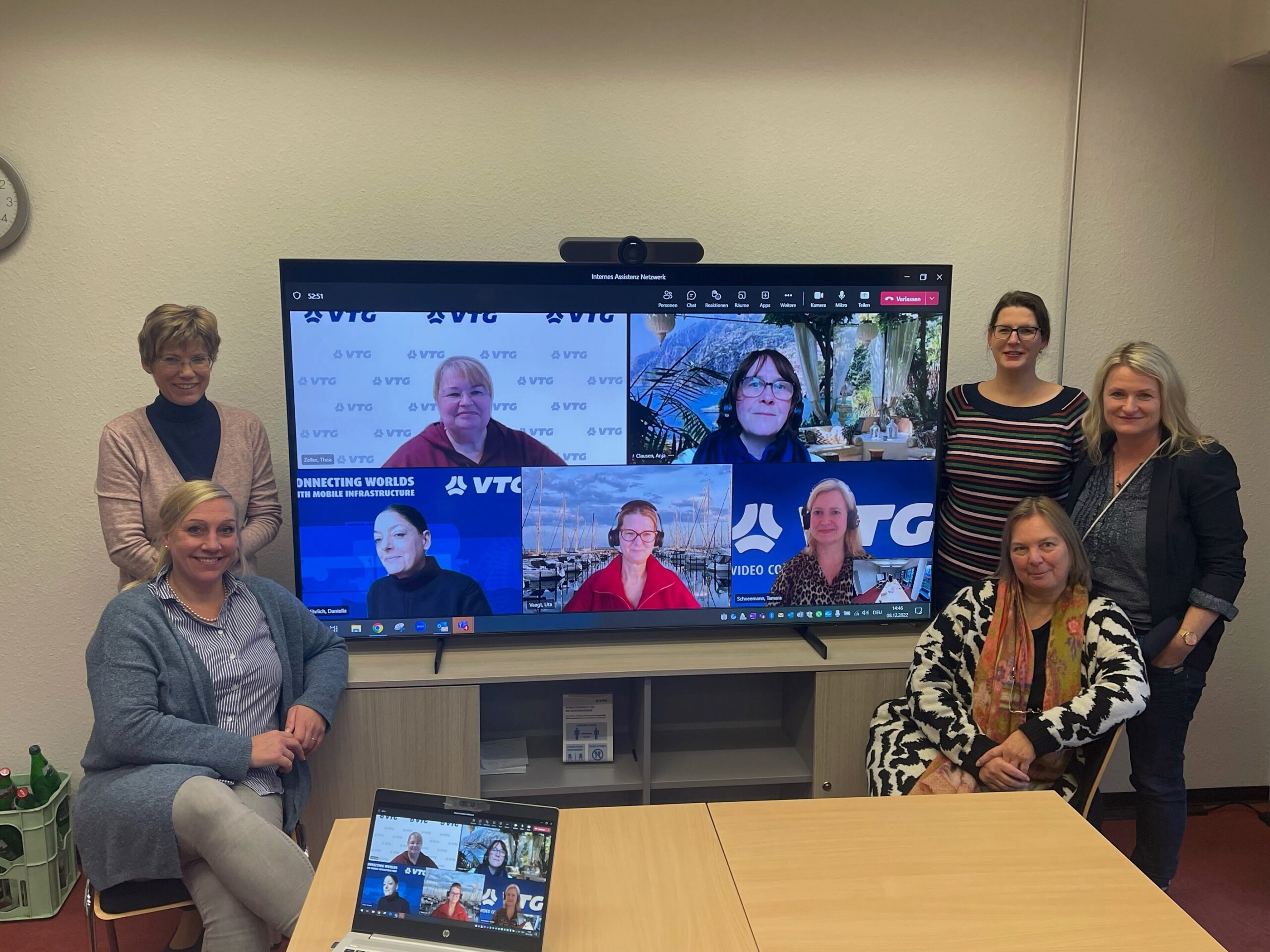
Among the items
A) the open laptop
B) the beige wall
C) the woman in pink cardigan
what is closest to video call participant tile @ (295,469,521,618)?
the woman in pink cardigan

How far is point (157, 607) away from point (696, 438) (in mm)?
1482

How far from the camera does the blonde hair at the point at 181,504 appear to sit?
225cm

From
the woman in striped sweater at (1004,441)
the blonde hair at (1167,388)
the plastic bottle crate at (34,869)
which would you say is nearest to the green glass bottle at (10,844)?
the plastic bottle crate at (34,869)

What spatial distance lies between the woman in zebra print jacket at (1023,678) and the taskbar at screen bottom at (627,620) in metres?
0.39

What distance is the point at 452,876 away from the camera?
1534 mm

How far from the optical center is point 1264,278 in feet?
11.0

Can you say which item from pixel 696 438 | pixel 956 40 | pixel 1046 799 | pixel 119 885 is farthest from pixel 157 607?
pixel 956 40

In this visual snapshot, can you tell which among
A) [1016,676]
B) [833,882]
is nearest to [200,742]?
[833,882]

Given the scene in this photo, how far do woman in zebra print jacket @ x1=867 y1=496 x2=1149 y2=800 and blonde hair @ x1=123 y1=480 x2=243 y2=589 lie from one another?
1838mm

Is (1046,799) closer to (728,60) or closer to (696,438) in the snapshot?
(696,438)

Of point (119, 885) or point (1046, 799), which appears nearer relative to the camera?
point (1046, 799)

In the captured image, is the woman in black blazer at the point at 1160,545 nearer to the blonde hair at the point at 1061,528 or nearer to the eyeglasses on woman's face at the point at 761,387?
the blonde hair at the point at 1061,528

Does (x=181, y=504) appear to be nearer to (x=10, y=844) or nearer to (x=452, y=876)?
(x=452, y=876)

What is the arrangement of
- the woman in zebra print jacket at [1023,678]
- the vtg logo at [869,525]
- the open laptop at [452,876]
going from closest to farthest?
1. the open laptop at [452,876]
2. the woman in zebra print jacket at [1023,678]
3. the vtg logo at [869,525]
